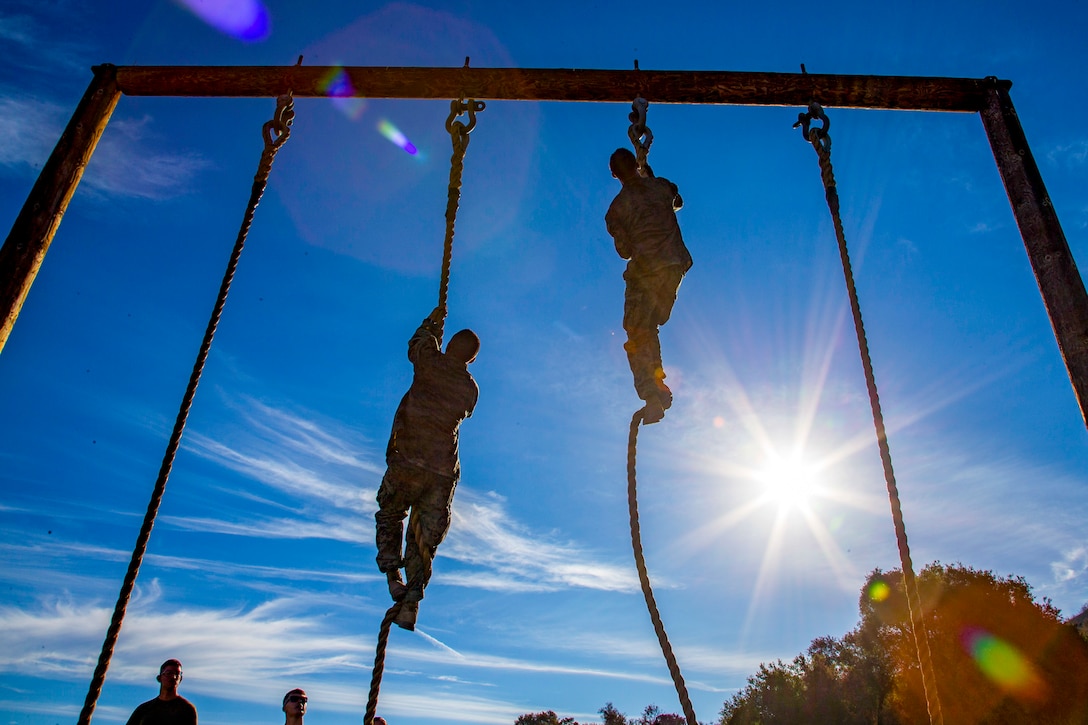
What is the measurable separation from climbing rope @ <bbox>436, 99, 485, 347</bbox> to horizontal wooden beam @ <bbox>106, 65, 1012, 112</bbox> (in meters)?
0.22

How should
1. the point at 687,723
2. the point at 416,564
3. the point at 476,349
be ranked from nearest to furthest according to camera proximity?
the point at 687,723 < the point at 416,564 < the point at 476,349

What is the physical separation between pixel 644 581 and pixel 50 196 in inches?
158

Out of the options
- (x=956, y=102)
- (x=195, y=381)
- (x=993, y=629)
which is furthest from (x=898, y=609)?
(x=195, y=381)

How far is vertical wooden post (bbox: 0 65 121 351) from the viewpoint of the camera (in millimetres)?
3564

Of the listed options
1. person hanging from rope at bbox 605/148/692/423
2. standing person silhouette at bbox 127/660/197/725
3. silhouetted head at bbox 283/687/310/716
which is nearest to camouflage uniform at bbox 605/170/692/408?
person hanging from rope at bbox 605/148/692/423

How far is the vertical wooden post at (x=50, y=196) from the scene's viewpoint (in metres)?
3.56

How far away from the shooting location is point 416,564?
2.97m

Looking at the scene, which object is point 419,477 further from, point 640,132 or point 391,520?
point 640,132

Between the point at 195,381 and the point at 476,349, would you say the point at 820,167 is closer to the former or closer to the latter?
the point at 476,349

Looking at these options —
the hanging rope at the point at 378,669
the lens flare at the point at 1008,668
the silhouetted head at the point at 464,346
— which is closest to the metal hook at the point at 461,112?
the silhouetted head at the point at 464,346

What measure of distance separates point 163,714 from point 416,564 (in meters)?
2.80

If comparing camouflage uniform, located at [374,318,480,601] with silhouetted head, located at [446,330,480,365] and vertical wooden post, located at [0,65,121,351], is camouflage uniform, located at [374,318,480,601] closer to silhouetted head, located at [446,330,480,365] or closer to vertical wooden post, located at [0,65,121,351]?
silhouetted head, located at [446,330,480,365]

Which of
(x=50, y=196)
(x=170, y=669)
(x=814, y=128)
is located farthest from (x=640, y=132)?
(x=170, y=669)

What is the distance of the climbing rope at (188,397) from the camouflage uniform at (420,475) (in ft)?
3.31
